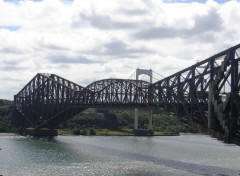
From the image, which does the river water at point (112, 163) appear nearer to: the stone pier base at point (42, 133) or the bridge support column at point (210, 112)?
the bridge support column at point (210, 112)

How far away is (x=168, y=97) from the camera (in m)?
85.6

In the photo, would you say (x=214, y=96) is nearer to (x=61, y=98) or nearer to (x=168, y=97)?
(x=168, y=97)

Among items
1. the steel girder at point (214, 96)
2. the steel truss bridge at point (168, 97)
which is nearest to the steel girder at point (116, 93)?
the steel truss bridge at point (168, 97)

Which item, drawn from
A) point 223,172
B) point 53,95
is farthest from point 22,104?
point 223,172

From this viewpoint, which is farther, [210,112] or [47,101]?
[47,101]

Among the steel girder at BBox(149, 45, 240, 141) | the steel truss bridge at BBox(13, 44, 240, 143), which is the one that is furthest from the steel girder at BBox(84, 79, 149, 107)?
the steel girder at BBox(149, 45, 240, 141)

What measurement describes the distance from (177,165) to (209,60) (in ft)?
68.7

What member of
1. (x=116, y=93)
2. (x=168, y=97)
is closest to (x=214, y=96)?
(x=168, y=97)

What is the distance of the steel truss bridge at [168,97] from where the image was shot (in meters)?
60.6

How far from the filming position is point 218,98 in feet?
207

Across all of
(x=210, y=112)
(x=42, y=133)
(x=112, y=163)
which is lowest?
(x=112, y=163)

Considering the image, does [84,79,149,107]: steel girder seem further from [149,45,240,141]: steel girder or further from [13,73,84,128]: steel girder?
[149,45,240,141]: steel girder

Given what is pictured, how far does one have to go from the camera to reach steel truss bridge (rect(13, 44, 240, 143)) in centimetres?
6056

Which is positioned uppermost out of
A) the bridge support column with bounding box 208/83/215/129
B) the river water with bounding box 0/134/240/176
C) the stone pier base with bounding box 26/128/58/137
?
the bridge support column with bounding box 208/83/215/129
